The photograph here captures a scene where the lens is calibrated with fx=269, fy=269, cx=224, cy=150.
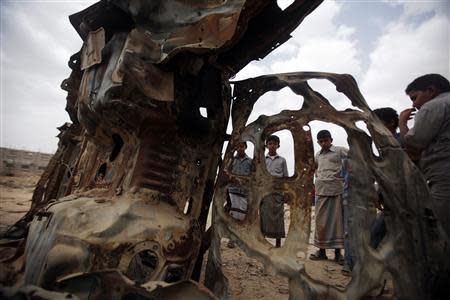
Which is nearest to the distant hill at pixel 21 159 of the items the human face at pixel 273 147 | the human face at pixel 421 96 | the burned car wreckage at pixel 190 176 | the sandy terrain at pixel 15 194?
the sandy terrain at pixel 15 194

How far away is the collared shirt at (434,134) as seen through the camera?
217 centimetres

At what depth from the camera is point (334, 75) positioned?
2268 millimetres

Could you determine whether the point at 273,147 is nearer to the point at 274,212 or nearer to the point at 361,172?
the point at 274,212

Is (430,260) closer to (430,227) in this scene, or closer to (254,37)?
(430,227)

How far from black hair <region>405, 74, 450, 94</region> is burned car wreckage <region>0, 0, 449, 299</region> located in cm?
67

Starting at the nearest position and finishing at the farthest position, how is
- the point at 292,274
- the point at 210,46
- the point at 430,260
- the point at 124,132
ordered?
the point at 430,260 < the point at 292,274 < the point at 210,46 < the point at 124,132

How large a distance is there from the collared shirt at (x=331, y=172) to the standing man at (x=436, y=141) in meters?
1.96

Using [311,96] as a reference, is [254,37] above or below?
above

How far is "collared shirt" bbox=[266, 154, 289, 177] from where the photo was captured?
485 cm

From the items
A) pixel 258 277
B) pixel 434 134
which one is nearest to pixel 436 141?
pixel 434 134

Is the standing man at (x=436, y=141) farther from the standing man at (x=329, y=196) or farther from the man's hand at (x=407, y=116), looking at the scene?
the standing man at (x=329, y=196)

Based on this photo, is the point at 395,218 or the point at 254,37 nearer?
the point at 395,218

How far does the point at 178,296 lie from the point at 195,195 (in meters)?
1.06

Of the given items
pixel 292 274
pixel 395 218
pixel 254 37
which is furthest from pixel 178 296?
pixel 254 37
